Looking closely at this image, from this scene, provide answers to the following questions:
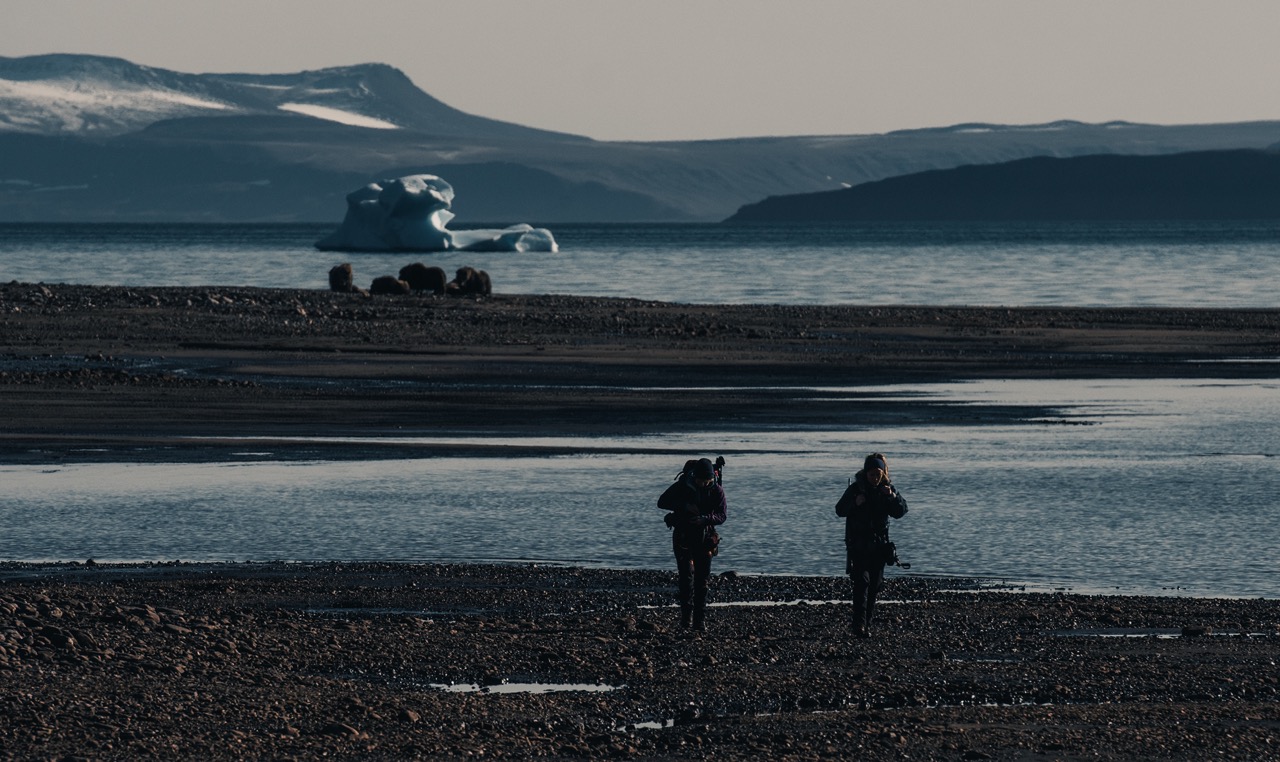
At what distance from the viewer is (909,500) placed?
20891 mm

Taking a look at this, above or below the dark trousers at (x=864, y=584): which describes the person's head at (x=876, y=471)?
above

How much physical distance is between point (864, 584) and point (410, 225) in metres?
111

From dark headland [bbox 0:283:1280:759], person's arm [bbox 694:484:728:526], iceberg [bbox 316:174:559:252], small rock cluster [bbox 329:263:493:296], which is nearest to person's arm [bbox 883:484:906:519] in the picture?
dark headland [bbox 0:283:1280:759]

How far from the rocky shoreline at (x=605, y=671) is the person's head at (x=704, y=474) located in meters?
1.00

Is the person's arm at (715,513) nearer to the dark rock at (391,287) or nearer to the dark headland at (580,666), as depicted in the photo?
the dark headland at (580,666)

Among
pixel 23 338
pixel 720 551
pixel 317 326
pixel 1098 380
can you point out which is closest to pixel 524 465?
pixel 720 551

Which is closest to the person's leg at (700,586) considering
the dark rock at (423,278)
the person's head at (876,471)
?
the person's head at (876,471)

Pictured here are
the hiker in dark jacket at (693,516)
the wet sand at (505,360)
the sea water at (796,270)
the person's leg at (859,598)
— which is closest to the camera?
the person's leg at (859,598)

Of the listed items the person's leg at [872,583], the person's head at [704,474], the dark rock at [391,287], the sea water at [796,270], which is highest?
the person's head at [704,474]

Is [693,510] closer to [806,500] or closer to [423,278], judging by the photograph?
[806,500]

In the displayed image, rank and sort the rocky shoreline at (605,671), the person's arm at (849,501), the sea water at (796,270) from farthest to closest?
the sea water at (796,270), the person's arm at (849,501), the rocky shoreline at (605,671)

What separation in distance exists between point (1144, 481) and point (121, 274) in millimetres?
80897

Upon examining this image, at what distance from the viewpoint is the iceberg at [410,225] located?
121 m

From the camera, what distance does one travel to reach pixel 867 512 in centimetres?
1377
